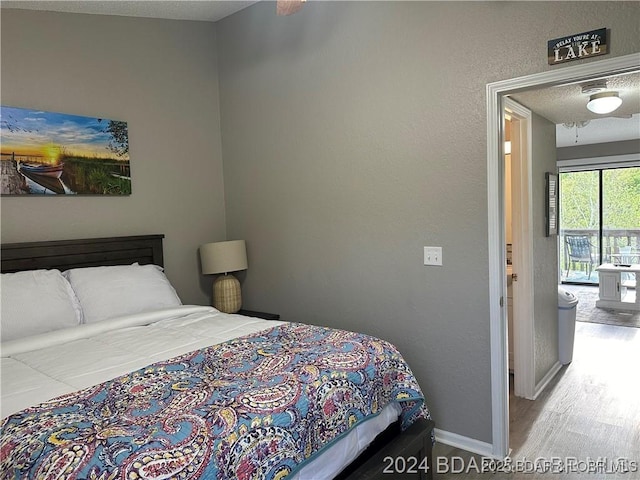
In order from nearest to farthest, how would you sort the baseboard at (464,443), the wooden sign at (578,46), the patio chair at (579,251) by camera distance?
1. the wooden sign at (578,46)
2. the baseboard at (464,443)
3. the patio chair at (579,251)

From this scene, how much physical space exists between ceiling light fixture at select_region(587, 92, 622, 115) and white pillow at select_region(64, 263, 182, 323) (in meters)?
3.18

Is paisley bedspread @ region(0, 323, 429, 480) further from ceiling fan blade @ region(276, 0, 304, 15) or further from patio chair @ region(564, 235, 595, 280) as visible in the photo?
patio chair @ region(564, 235, 595, 280)

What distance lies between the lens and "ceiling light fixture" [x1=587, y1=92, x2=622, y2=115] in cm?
303

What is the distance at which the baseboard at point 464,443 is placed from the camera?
2533 millimetres

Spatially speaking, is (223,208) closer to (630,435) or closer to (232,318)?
(232,318)

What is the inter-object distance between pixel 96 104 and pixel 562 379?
13.6ft

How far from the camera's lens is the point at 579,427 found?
2816 millimetres

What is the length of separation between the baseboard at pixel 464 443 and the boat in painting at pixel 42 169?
289 cm

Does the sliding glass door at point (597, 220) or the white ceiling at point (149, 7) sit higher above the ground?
the white ceiling at point (149, 7)

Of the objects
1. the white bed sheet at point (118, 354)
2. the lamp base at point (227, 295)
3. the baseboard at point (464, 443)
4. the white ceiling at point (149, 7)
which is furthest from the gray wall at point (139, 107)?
the baseboard at point (464, 443)

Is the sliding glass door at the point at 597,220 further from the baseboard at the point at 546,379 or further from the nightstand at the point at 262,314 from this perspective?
the nightstand at the point at 262,314

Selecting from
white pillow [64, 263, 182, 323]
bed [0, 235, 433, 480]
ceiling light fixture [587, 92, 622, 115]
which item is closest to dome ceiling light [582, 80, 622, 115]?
ceiling light fixture [587, 92, 622, 115]

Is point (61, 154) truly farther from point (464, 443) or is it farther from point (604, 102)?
point (604, 102)

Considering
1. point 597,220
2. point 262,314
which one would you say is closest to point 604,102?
point 262,314
